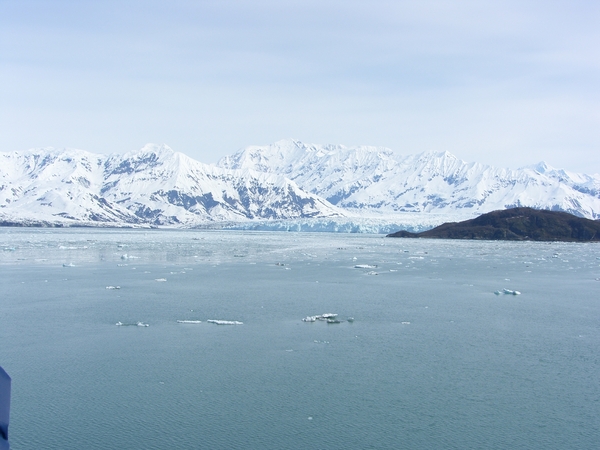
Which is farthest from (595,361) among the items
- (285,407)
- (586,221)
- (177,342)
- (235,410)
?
(586,221)

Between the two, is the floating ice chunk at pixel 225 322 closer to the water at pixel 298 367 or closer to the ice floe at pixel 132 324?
the water at pixel 298 367

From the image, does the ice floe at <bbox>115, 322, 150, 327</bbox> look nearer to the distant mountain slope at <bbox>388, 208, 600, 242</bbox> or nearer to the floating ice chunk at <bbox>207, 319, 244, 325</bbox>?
the floating ice chunk at <bbox>207, 319, 244, 325</bbox>

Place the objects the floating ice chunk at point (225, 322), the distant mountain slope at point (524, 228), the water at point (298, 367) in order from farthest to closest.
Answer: the distant mountain slope at point (524, 228), the floating ice chunk at point (225, 322), the water at point (298, 367)

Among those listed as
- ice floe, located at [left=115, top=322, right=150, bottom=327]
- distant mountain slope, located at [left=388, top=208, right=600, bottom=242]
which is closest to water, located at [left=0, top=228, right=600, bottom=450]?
ice floe, located at [left=115, top=322, right=150, bottom=327]

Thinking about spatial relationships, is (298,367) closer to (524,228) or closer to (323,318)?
(323,318)

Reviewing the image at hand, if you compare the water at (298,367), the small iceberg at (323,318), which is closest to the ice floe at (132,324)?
the water at (298,367)

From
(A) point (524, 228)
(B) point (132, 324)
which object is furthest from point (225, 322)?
Answer: (A) point (524, 228)
